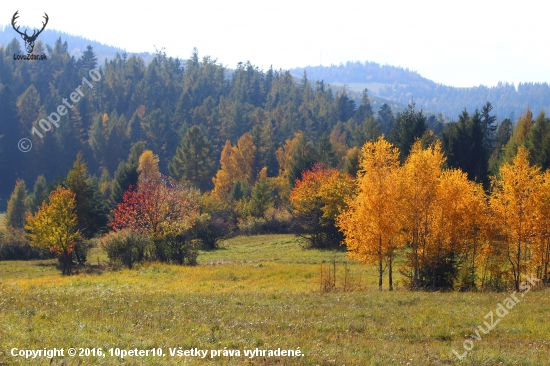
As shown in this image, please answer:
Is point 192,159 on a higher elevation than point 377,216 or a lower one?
lower

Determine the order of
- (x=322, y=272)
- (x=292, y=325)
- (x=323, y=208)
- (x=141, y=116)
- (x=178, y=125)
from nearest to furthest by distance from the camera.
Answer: (x=292, y=325)
(x=322, y=272)
(x=323, y=208)
(x=178, y=125)
(x=141, y=116)

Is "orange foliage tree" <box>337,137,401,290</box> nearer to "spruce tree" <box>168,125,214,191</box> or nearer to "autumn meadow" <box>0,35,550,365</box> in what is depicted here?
"autumn meadow" <box>0,35,550,365</box>

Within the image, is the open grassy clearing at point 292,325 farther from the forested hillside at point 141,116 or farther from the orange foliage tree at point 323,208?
the forested hillside at point 141,116

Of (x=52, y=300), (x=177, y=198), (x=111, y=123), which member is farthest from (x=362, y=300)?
(x=111, y=123)

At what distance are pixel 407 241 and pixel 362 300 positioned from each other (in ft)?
26.2

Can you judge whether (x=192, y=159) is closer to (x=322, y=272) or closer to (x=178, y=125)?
(x=178, y=125)

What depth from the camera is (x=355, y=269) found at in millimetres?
33625

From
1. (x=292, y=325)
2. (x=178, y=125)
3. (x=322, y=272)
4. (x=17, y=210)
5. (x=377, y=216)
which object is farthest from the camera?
(x=178, y=125)

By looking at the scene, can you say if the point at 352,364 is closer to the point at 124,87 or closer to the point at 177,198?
the point at 177,198

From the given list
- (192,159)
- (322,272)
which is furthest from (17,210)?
(322,272)

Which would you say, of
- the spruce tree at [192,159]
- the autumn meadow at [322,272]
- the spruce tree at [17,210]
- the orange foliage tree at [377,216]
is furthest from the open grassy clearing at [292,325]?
the spruce tree at [192,159]
